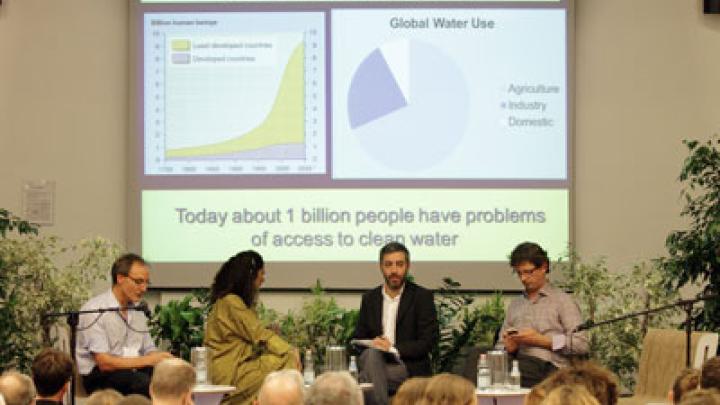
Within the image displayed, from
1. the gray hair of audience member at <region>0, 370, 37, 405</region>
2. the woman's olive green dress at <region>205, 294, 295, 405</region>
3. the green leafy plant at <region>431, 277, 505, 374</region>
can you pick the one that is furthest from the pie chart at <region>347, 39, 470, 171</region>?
the gray hair of audience member at <region>0, 370, 37, 405</region>

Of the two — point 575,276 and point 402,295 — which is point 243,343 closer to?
point 402,295

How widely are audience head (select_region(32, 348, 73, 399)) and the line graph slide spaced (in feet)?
14.5

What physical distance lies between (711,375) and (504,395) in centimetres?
208

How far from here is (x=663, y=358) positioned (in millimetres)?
7539

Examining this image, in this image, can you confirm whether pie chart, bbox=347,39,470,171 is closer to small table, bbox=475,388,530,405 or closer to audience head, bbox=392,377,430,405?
small table, bbox=475,388,530,405

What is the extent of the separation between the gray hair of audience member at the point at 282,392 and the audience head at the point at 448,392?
574 mm

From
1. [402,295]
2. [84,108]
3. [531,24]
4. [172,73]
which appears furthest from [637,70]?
[84,108]

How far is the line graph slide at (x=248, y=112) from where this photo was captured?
9.59 metres

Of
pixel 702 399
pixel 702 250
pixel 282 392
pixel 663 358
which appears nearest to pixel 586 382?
pixel 702 399

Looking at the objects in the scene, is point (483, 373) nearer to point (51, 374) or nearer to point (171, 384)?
point (51, 374)

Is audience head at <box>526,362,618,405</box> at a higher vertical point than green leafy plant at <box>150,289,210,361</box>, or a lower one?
higher

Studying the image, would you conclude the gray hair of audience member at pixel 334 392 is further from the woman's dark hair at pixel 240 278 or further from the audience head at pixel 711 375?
the woman's dark hair at pixel 240 278

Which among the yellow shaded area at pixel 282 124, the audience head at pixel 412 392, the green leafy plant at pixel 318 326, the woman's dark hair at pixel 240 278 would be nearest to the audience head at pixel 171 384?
the audience head at pixel 412 392

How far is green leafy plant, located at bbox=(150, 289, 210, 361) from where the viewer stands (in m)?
8.80
